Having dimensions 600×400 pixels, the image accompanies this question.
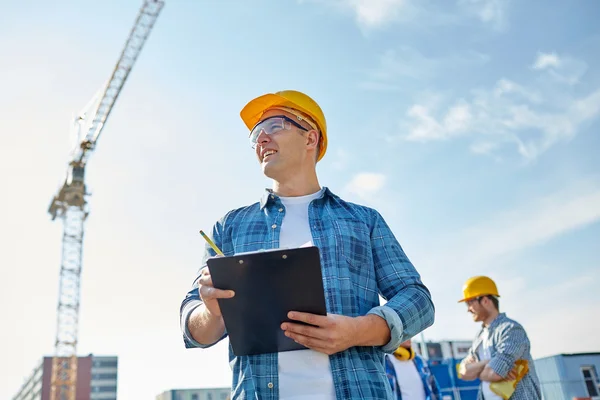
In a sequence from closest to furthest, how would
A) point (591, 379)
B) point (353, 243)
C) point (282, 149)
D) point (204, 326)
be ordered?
point (204, 326)
point (353, 243)
point (282, 149)
point (591, 379)

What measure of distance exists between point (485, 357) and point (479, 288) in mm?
758

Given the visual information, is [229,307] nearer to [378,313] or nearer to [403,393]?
[378,313]

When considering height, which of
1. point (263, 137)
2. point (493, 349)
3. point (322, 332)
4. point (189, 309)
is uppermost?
point (263, 137)

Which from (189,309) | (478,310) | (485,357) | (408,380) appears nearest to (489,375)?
(485,357)

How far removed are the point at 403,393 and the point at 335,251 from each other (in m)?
4.22

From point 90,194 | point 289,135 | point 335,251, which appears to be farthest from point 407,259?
point 90,194

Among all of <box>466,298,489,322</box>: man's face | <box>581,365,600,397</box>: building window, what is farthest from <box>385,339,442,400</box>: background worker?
<box>581,365,600,397</box>: building window

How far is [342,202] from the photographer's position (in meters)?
3.02

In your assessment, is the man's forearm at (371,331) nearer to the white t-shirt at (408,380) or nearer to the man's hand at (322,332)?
the man's hand at (322,332)

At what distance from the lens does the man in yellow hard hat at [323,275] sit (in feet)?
7.48

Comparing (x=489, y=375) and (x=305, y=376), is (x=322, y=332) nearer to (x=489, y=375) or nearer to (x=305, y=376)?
(x=305, y=376)

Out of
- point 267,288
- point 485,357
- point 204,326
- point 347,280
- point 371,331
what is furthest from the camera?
point 485,357

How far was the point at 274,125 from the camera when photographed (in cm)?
316

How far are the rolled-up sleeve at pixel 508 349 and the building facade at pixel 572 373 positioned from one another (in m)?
22.6
